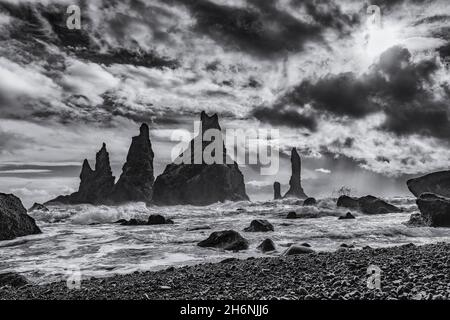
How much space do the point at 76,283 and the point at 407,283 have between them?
10.1m

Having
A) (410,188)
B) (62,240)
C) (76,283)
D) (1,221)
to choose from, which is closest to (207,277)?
(76,283)

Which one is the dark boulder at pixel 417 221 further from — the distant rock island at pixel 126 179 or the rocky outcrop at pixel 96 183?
the rocky outcrop at pixel 96 183

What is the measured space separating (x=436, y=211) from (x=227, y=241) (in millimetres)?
23925

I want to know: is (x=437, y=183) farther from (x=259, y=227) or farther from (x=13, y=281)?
(x=13, y=281)

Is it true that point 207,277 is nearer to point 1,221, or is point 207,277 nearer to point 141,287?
point 141,287

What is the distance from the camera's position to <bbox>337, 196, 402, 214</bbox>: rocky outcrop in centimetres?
6100

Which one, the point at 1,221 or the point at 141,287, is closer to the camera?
the point at 141,287

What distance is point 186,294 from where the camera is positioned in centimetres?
803

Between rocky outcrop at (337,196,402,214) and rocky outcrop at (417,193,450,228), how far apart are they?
91.7ft

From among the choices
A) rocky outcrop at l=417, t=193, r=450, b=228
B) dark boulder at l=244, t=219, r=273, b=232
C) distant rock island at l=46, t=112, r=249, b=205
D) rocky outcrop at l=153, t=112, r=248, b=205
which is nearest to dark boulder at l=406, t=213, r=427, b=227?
rocky outcrop at l=417, t=193, r=450, b=228

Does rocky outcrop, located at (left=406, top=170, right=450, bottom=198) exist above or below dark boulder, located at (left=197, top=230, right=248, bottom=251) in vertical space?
above

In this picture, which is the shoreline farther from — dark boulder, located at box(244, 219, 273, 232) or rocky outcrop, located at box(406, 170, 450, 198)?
rocky outcrop, located at box(406, 170, 450, 198)

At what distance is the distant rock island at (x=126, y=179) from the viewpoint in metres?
158

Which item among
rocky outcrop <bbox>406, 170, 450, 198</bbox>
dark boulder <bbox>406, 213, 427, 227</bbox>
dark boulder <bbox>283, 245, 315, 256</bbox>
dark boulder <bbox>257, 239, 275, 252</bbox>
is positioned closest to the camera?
dark boulder <bbox>283, 245, 315, 256</bbox>
